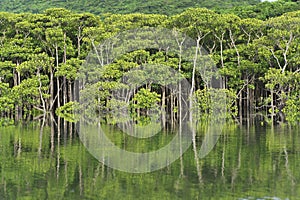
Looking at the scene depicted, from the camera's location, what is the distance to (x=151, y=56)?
4088 centimetres

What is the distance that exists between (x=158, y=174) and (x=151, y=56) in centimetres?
2641

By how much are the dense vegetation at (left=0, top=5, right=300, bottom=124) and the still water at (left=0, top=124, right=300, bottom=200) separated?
632 inches

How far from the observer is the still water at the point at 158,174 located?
41.5 ft

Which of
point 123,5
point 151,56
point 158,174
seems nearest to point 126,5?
point 123,5

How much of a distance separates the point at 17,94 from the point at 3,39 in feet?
21.1

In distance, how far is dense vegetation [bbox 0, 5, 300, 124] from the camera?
37438 mm

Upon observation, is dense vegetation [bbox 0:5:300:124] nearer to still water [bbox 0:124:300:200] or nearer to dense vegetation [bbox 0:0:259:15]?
still water [bbox 0:124:300:200]

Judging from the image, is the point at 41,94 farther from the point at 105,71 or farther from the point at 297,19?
the point at 297,19

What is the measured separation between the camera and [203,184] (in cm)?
1359

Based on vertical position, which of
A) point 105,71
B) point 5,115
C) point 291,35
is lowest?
point 5,115

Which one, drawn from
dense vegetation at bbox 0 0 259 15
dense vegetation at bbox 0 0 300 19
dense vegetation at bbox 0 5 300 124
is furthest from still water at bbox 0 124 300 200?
→ dense vegetation at bbox 0 0 259 15

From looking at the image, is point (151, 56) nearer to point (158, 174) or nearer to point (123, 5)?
point (158, 174)

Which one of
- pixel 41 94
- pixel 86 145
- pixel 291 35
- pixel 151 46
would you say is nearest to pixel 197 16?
pixel 151 46

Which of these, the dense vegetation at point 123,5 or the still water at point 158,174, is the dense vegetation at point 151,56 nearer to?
the still water at point 158,174
